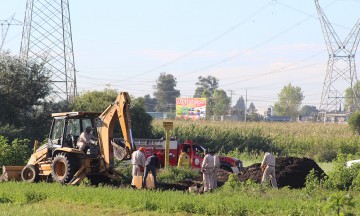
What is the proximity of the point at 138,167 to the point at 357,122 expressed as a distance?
44169mm

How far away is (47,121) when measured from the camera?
4741 centimetres

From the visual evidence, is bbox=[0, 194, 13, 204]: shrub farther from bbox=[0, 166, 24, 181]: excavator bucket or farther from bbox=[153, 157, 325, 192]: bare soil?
bbox=[153, 157, 325, 192]: bare soil

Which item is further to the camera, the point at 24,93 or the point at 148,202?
the point at 24,93

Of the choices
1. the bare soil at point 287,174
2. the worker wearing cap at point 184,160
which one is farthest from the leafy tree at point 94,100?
the bare soil at point 287,174

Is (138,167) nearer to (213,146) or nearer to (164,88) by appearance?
(213,146)

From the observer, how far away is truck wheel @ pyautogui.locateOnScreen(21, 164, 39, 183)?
2647cm

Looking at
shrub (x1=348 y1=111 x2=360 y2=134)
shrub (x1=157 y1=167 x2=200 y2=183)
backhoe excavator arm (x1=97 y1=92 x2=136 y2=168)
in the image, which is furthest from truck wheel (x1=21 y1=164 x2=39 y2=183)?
shrub (x1=348 y1=111 x2=360 y2=134)

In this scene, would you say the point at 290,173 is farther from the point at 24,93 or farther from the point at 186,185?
the point at 24,93

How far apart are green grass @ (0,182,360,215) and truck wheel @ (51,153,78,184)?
2.32 metres

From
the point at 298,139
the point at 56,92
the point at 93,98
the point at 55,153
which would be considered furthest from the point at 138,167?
the point at 298,139

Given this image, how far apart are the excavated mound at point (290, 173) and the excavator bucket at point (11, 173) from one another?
8.57 meters

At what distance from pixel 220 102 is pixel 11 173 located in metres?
135

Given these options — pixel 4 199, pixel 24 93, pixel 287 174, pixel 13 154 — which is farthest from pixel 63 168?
pixel 24 93

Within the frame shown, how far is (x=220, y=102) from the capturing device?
16112 centimetres
